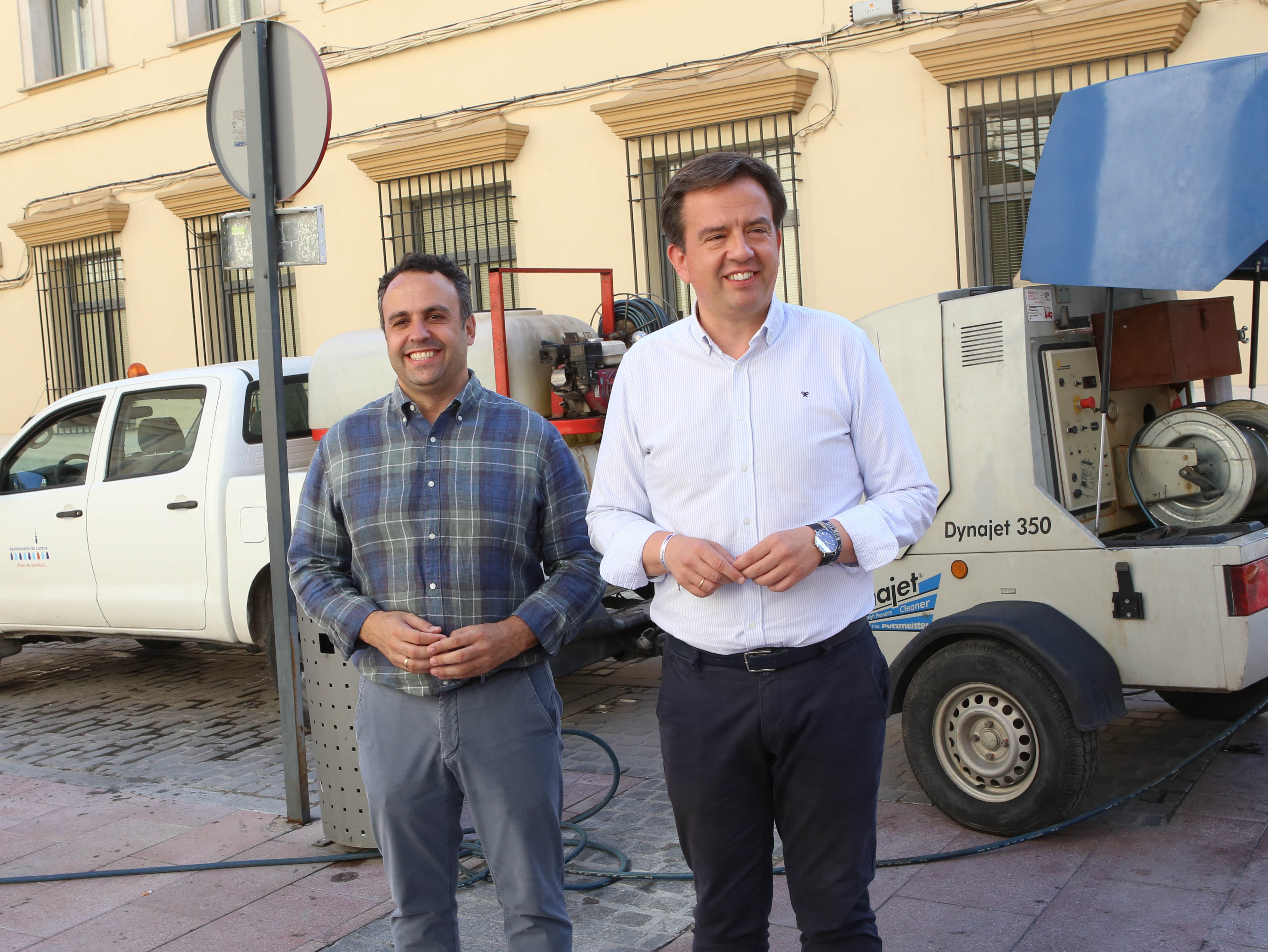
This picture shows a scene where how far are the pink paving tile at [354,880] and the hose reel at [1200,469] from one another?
3043 mm

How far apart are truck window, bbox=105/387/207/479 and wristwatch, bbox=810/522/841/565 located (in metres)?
5.18

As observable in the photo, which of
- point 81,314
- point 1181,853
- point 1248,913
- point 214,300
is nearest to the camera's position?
point 1248,913

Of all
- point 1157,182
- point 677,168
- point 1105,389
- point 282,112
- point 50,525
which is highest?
point 677,168

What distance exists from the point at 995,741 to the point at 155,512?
4668 millimetres

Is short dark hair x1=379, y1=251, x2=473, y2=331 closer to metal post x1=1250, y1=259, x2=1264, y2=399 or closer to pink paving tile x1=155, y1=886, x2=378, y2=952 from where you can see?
pink paving tile x1=155, y1=886, x2=378, y2=952

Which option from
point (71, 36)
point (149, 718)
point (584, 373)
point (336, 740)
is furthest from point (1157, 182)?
point (71, 36)

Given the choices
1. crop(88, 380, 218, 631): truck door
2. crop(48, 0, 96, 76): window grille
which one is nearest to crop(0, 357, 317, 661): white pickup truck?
crop(88, 380, 218, 631): truck door

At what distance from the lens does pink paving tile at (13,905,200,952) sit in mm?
3863

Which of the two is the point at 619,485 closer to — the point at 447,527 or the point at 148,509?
the point at 447,527

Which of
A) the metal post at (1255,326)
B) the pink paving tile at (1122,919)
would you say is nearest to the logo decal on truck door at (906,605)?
the pink paving tile at (1122,919)

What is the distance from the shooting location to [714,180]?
8.01ft

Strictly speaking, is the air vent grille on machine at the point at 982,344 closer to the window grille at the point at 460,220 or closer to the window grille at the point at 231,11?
the window grille at the point at 460,220

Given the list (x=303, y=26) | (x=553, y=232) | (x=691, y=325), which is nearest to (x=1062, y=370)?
(x=691, y=325)

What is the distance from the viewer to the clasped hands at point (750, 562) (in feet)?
7.68
